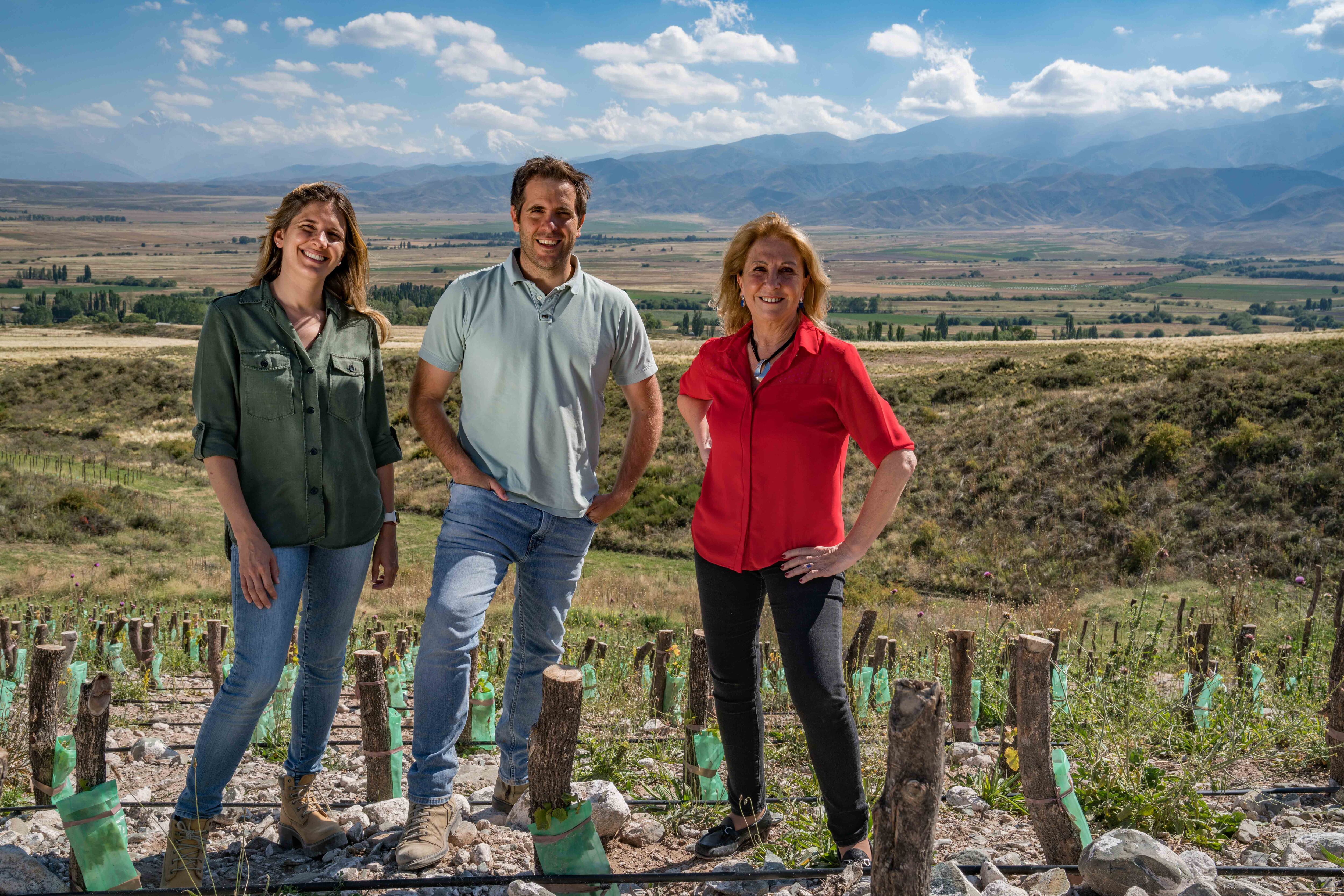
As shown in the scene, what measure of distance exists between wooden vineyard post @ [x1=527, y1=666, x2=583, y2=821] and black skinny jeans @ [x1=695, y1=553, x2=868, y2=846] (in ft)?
1.65

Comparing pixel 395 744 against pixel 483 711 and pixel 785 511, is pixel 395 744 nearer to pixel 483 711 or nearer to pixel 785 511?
pixel 483 711

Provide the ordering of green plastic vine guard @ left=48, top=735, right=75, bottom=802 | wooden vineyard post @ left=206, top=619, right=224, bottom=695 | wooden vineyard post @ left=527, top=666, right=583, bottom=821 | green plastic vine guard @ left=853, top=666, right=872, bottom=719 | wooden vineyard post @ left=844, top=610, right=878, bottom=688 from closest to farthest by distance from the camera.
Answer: wooden vineyard post @ left=527, top=666, right=583, bottom=821 < green plastic vine guard @ left=48, top=735, right=75, bottom=802 < green plastic vine guard @ left=853, top=666, right=872, bottom=719 < wooden vineyard post @ left=206, top=619, right=224, bottom=695 < wooden vineyard post @ left=844, top=610, right=878, bottom=688

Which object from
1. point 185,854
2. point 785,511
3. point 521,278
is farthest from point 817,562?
point 185,854

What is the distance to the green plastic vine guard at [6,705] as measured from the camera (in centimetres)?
388

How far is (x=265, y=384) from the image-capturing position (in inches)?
107

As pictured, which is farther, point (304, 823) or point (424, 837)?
point (304, 823)

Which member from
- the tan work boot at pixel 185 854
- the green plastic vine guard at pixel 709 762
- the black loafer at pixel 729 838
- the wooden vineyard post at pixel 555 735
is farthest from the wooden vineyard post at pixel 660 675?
the tan work boot at pixel 185 854

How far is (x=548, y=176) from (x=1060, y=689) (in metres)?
3.16

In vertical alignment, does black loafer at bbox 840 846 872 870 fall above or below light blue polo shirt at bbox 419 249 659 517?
below

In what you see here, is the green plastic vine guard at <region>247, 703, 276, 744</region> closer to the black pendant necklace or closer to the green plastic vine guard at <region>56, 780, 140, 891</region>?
the green plastic vine guard at <region>56, 780, 140, 891</region>

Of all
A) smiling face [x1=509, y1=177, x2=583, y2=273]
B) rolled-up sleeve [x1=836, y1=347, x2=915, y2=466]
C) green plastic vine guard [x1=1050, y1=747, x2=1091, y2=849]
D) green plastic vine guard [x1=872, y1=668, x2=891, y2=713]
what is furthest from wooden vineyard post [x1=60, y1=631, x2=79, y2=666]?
green plastic vine guard [x1=1050, y1=747, x2=1091, y2=849]

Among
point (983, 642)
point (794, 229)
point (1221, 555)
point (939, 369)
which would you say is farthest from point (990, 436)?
point (794, 229)

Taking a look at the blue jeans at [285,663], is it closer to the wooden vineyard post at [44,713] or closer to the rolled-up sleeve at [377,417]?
the rolled-up sleeve at [377,417]

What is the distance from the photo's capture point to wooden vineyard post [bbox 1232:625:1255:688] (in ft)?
15.6
